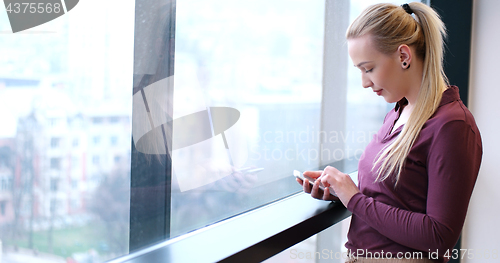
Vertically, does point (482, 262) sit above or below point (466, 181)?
below

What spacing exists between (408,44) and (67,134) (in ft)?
2.57

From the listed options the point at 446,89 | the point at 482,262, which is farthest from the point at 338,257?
the point at 446,89

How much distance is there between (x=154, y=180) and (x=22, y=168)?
11.4 inches

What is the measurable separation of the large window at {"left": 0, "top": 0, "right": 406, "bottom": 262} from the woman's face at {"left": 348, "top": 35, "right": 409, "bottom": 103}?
0.38 metres

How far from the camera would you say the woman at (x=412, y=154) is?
0.78 meters

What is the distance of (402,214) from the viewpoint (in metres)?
0.84

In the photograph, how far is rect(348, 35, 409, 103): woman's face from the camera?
0.89 metres

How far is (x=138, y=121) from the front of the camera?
31.6 inches

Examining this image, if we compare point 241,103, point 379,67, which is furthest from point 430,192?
point 241,103

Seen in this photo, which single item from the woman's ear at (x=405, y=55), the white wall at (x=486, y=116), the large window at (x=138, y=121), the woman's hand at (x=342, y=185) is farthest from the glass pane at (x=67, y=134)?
the white wall at (x=486, y=116)

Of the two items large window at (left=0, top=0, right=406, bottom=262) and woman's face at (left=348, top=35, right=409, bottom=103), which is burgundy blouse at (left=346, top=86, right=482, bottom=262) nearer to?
woman's face at (left=348, top=35, right=409, bottom=103)

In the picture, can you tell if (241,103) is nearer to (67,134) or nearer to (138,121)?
(138,121)

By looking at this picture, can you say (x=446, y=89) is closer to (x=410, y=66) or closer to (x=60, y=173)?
(x=410, y=66)

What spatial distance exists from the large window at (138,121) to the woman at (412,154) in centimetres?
35
